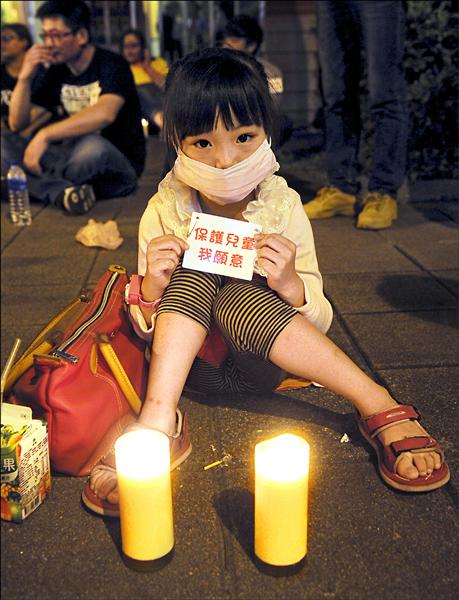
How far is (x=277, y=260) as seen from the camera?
1.46 meters

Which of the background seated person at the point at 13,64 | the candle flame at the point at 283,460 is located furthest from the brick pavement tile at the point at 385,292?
the background seated person at the point at 13,64

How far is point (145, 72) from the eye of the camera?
6.73 meters

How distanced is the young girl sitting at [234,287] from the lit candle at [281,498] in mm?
341

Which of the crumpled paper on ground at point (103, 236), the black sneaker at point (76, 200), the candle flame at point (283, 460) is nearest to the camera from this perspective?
the candle flame at point (283, 460)

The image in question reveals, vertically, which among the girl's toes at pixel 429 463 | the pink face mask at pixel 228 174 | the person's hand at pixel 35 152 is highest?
the pink face mask at pixel 228 174

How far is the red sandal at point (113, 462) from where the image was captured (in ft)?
4.78

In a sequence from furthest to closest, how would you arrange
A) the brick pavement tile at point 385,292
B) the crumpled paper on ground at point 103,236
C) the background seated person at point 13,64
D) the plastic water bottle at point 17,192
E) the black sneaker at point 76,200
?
the background seated person at point 13,64
the plastic water bottle at point 17,192
the black sneaker at point 76,200
the crumpled paper on ground at point 103,236
the brick pavement tile at point 385,292

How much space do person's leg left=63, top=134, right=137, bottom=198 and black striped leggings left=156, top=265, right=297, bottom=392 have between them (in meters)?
2.74

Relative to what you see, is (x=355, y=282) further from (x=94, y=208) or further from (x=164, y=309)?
(x=94, y=208)

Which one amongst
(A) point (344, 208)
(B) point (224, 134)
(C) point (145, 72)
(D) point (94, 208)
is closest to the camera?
(B) point (224, 134)

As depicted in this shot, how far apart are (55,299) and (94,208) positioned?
1523 millimetres

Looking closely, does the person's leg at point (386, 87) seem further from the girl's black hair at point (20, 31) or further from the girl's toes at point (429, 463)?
the girl's black hair at point (20, 31)

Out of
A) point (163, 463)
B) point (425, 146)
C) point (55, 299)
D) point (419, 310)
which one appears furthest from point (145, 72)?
point (163, 463)

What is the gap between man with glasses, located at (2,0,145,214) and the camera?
3973 millimetres
